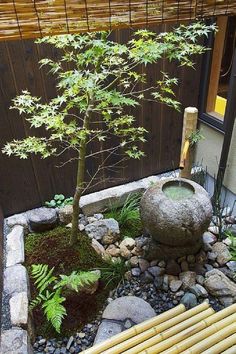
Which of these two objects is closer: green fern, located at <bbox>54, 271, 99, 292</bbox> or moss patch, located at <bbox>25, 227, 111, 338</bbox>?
green fern, located at <bbox>54, 271, 99, 292</bbox>

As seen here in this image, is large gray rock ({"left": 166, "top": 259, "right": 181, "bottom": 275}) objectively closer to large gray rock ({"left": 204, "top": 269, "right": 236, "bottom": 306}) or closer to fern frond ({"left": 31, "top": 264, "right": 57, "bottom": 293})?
large gray rock ({"left": 204, "top": 269, "right": 236, "bottom": 306})

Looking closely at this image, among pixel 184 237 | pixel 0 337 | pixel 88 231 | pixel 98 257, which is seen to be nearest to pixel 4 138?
pixel 88 231

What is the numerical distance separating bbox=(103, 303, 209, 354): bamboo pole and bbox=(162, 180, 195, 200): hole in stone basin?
974 millimetres

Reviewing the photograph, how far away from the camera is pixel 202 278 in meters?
2.91

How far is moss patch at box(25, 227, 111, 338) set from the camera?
257 centimetres

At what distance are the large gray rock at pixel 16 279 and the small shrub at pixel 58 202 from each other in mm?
983

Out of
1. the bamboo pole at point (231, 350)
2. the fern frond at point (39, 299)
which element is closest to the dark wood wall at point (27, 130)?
the fern frond at point (39, 299)

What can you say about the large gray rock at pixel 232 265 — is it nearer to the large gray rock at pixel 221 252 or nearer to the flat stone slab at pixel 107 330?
the large gray rock at pixel 221 252

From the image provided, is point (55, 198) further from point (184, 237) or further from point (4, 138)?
point (184, 237)

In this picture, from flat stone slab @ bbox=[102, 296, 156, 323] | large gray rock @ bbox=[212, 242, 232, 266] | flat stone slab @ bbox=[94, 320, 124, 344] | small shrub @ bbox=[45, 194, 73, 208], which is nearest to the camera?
flat stone slab @ bbox=[94, 320, 124, 344]

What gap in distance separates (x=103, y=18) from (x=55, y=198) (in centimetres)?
259

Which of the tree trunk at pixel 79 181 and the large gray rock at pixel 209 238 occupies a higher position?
the tree trunk at pixel 79 181

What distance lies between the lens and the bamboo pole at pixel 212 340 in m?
2.13

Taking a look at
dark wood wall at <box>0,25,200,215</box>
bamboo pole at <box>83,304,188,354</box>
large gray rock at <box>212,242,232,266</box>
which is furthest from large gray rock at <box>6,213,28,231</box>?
large gray rock at <box>212,242,232,266</box>
